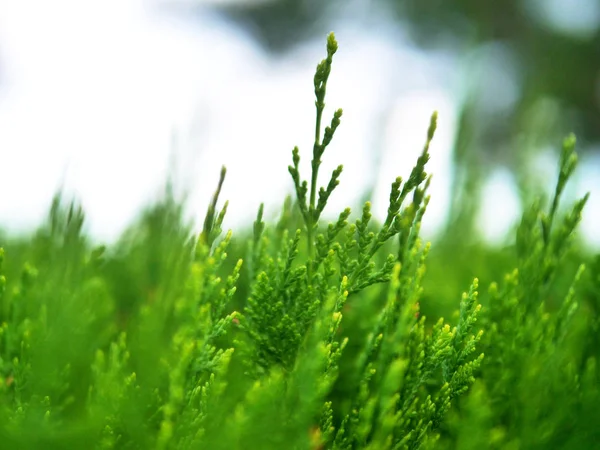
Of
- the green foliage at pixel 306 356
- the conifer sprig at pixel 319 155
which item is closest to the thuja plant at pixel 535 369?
the green foliage at pixel 306 356

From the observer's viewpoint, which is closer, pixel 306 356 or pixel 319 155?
pixel 306 356

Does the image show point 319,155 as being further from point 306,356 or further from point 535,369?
point 535,369

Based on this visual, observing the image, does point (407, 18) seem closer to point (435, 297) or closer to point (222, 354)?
point (435, 297)

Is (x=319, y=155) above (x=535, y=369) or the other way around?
above

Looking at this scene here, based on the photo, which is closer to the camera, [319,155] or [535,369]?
[535,369]

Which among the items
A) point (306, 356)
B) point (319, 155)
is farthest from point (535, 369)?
point (319, 155)

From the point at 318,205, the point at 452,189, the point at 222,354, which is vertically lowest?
the point at 222,354

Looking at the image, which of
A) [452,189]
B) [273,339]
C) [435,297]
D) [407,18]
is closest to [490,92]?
[407,18]

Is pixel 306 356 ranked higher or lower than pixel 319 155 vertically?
lower

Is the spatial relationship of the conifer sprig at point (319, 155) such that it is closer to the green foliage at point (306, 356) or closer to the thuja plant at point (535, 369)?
the green foliage at point (306, 356)
